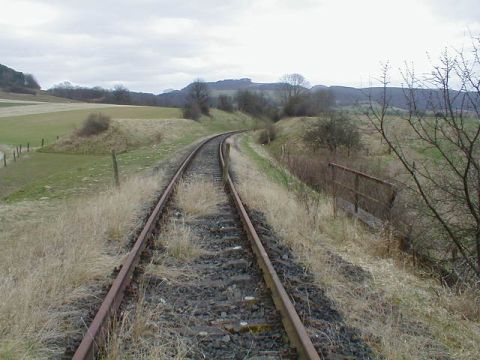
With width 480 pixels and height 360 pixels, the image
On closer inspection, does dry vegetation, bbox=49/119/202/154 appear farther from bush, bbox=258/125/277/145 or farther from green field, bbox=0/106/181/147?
bush, bbox=258/125/277/145

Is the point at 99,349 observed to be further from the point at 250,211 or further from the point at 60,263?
the point at 250,211

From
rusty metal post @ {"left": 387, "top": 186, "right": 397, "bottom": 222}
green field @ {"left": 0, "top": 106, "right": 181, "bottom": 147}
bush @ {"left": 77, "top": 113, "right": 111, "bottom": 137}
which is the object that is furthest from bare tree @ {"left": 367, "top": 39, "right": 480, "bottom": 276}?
green field @ {"left": 0, "top": 106, "right": 181, "bottom": 147}

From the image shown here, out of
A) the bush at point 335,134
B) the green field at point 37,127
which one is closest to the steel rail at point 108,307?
the bush at point 335,134

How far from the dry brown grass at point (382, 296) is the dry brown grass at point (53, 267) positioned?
2.74 metres

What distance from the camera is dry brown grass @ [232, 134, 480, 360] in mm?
4215

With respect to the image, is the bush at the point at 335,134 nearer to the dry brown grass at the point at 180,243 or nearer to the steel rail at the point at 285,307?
the dry brown grass at the point at 180,243

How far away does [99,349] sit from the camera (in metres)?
3.63

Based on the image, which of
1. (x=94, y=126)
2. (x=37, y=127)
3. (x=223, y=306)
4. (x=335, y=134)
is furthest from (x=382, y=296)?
(x=37, y=127)

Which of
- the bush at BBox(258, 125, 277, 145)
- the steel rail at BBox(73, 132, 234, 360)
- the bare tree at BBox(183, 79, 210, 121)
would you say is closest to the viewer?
the steel rail at BBox(73, 132, 234, 360)

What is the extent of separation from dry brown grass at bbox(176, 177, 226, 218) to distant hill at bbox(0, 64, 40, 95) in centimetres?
15769

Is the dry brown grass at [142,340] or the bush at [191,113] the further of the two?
the bush at [191,113]

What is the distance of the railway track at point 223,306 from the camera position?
12.5 ft

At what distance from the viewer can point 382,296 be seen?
5.36 metres

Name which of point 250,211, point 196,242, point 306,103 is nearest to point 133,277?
point 196,242
